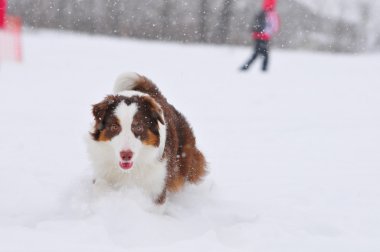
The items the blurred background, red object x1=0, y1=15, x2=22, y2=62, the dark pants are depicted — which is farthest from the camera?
the blurred background

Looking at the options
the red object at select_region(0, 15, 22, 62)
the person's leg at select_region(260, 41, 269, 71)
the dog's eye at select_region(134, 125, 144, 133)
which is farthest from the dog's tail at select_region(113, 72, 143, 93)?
the red object at select_region(0, 15, 22, 62)

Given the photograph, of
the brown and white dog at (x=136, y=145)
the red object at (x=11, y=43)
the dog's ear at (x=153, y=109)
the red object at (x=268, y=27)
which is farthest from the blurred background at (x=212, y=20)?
the dog's ear at (x=153, y=109)

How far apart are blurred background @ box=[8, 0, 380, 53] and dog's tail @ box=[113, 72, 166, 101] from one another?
1580cm

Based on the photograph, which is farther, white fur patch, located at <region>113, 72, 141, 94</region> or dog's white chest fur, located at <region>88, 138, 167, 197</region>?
white fur patch, located at <region>113, 72, 141, 94</region>

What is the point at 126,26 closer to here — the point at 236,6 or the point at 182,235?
the point at 236,6

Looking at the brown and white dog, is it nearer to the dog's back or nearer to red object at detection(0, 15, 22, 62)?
the dog's back

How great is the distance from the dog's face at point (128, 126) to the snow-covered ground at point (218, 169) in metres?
0.38

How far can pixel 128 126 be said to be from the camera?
12.4 feet

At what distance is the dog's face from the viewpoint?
374 cm

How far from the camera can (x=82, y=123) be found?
7465 mm

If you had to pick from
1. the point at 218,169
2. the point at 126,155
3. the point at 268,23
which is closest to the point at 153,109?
the point at 126,155

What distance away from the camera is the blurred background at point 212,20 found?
2014cm

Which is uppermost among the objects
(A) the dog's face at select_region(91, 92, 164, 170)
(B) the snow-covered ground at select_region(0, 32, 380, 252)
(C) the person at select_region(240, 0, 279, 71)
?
(C) the person at select_region(240, 0, 279, 71)

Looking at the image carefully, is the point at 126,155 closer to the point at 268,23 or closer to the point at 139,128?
the point at 139,128
